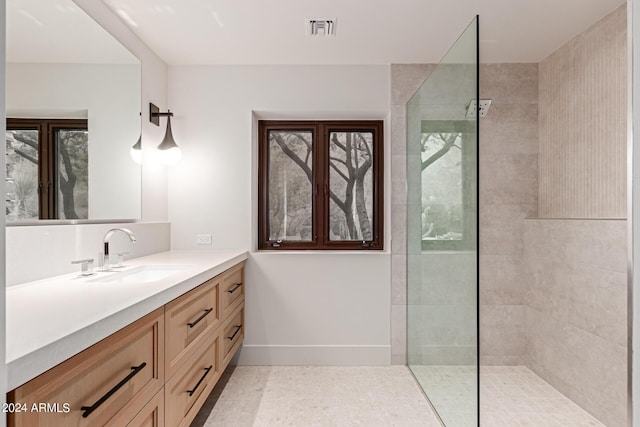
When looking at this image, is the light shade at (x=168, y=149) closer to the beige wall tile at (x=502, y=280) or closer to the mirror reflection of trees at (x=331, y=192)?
the mirror reflection of trees at (x=331, y=192)

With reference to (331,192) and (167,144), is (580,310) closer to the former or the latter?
(331,192)

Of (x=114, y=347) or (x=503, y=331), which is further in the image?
(x=503, y=331)

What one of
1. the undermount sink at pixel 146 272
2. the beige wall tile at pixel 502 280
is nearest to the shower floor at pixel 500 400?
the beige wall tile at pixel 502 280

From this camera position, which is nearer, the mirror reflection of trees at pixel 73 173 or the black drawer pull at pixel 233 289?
the mirror reflection of trees at pixel 73 173

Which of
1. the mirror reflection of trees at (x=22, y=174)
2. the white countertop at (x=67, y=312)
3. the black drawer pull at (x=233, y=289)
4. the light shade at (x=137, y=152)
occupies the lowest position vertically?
the black drawer pull at (x=233, y=289)

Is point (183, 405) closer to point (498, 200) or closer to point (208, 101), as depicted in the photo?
point (208, 101)

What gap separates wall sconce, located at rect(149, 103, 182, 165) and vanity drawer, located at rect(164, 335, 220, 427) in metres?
1.38

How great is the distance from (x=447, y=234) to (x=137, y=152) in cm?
201

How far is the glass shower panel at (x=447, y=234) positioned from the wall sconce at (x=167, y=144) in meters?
1.74

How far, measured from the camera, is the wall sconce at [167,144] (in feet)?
9.52

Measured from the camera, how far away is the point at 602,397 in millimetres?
2270

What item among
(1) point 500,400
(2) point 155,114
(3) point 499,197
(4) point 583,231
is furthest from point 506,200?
(2) point 155,114

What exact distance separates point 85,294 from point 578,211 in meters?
2.86

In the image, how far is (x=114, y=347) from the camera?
116 centimetres
